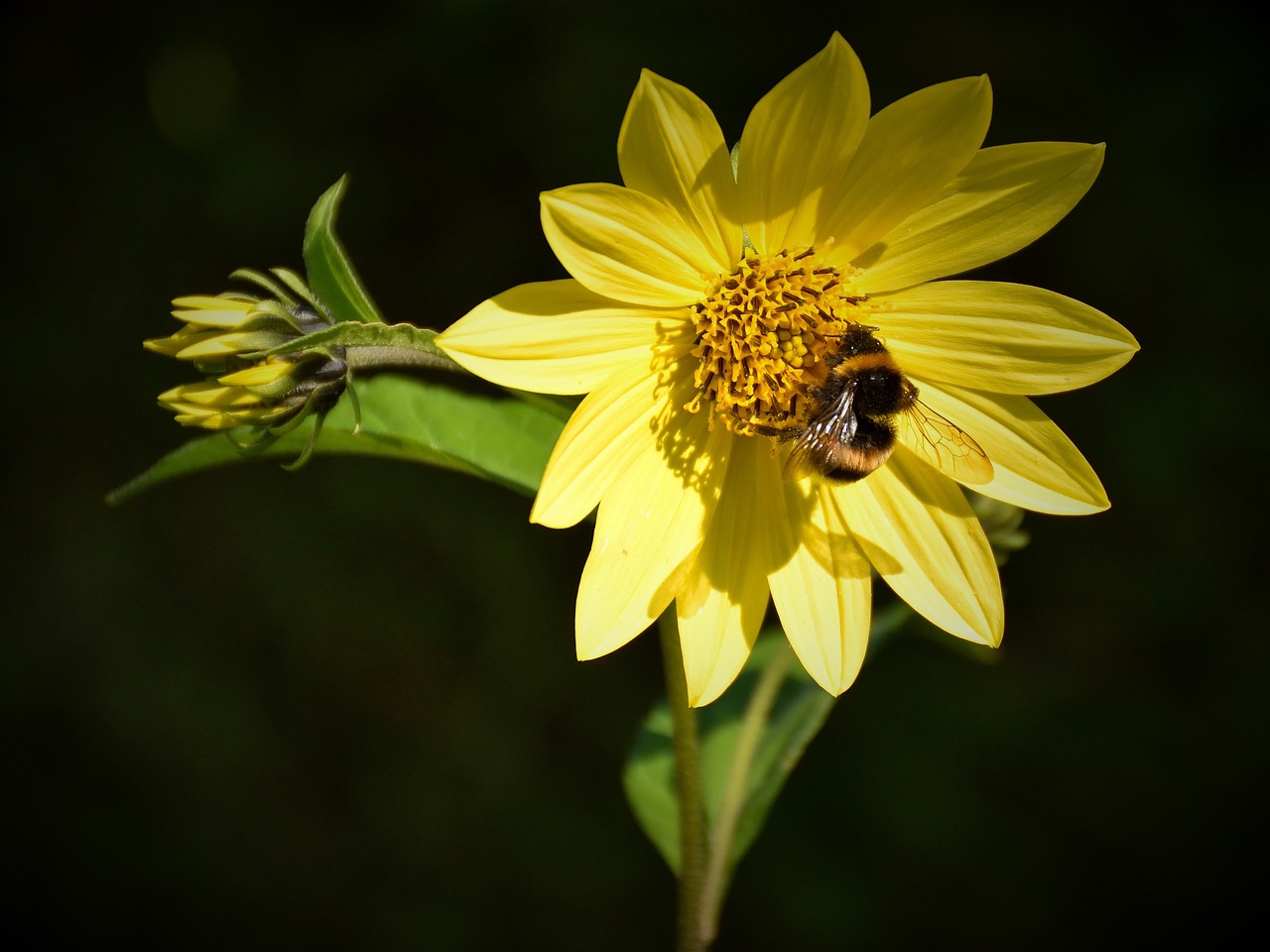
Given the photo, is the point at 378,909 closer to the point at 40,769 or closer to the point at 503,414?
the point at 40,769

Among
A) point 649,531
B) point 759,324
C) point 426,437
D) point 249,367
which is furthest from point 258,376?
point 759,324

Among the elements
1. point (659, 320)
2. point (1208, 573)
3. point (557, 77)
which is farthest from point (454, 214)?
point (1208, 573)

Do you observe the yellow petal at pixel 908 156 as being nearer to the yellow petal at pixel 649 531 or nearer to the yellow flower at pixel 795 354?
the yellow flower at pixel 795 354

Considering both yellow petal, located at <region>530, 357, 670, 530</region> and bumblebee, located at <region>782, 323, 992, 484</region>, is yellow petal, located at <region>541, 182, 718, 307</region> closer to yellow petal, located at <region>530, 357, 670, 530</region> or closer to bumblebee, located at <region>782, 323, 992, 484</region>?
yellow petal, located at <region>530, 357, 670, 530</region>

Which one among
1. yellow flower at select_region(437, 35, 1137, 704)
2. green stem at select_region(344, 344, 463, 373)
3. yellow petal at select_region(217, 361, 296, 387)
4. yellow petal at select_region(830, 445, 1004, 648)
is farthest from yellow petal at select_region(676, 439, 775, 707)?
yellow petal at select_region(217, 361, 296, 387)

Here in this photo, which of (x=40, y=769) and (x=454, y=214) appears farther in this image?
(x=40, y=769)

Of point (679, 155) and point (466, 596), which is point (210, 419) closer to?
point (679, 155)

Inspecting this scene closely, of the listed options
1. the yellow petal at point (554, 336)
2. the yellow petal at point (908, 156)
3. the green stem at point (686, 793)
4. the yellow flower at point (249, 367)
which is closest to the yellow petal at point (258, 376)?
the yellow flower at point (249, 367)
